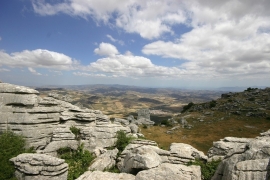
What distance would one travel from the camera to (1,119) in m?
27.1

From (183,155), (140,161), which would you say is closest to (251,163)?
(183,155)

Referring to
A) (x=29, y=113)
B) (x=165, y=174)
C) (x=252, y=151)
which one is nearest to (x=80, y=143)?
(x=29, y=113)

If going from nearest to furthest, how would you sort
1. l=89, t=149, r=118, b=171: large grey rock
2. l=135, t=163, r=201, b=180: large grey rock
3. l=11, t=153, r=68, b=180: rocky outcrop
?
l=135, t=163, r=201, b=180: large grey rock < l=11, t=153, r=68, b=180: rocky outcrop < l=89, t=149, r=118, b=171: large grey rock

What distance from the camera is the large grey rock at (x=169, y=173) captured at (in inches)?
651

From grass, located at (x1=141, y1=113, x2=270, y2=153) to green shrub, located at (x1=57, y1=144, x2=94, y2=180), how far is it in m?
23.0

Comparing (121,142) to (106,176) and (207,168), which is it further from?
(207,168)

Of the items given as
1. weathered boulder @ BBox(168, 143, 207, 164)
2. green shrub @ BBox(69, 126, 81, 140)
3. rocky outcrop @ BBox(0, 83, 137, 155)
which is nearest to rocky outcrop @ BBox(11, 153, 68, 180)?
rocky outcrop @ BBox(0, 83, 137, 155)

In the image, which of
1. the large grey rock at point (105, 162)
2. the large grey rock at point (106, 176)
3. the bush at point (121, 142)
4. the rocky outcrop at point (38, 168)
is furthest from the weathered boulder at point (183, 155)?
the rocky outcrop at point (38, 168)

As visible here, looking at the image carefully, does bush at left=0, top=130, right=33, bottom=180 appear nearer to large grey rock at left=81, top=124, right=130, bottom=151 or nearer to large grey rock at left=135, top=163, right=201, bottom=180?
large grey rock at left=81, top=124, right=130, bottom=151

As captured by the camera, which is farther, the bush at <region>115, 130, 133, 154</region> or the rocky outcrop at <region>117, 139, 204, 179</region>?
Result: the bush at <region>115, 130, 133, 154</region>

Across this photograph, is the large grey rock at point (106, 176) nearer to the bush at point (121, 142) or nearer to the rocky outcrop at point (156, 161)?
the rocky outcrop at point (156, 161)

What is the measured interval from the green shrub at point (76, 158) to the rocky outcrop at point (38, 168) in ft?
10.1

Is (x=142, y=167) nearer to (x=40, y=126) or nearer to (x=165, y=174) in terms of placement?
(x=165, y=174)

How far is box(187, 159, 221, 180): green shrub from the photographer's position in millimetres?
19594
